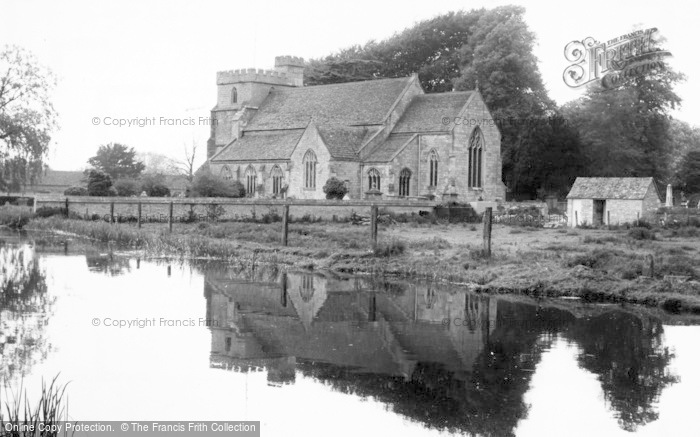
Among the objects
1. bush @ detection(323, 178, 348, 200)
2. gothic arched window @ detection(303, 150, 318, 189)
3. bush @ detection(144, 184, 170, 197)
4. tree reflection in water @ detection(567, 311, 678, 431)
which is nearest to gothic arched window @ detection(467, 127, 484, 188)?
bush @ detection(323, 178, 348, 200)

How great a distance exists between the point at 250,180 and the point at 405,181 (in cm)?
1259

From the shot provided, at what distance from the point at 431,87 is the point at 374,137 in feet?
71.9

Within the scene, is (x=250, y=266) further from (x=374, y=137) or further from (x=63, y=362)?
(x=374, y=137)

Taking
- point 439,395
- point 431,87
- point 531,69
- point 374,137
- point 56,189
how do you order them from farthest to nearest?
point 56,189
point 431,87
point 531,69
point 374,137
point 439,395

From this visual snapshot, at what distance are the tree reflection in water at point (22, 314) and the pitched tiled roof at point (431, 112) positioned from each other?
2939cm

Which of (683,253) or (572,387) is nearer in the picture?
(572,387)

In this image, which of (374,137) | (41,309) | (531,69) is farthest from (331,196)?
(41,309)

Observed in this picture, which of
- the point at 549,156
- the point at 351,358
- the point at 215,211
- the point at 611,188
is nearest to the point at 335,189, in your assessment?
the point at 215,211

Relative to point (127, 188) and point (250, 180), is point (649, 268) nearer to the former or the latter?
point (250, 180)

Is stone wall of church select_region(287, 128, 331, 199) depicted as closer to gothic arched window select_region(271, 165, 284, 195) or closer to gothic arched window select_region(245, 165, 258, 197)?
gothic arched window select_region(271, 165, 284, 195)

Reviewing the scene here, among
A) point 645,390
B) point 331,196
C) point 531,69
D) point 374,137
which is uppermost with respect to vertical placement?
point 531,69

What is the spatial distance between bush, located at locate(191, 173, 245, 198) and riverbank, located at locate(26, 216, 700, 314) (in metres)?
9.40

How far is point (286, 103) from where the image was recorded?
227ft

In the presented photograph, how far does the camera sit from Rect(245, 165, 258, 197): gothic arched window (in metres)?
64.1
